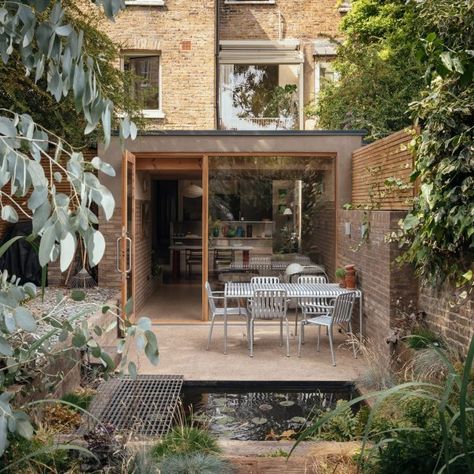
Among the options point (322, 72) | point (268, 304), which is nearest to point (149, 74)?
point (322, 72)

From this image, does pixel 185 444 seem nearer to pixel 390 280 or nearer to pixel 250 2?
pixel 390 280

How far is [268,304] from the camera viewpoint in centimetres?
755

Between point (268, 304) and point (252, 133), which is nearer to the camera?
point (268, 304)

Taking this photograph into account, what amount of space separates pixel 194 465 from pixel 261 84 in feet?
41.1

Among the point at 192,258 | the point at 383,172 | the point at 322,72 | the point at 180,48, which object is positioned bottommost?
the point at 192,258

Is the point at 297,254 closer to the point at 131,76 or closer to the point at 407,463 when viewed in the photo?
the point at 131,76

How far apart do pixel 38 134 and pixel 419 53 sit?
10.8ft

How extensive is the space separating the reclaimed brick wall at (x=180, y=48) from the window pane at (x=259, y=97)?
60 centimetres

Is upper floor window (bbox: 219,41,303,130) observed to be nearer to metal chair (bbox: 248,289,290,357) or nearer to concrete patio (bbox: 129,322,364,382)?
concrete patio (bbox: 129,322,364,382)

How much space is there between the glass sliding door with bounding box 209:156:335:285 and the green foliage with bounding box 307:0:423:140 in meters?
2.14

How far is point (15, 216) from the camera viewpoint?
186cm

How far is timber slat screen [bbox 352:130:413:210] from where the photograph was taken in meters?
6.73

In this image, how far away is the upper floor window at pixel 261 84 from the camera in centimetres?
1462

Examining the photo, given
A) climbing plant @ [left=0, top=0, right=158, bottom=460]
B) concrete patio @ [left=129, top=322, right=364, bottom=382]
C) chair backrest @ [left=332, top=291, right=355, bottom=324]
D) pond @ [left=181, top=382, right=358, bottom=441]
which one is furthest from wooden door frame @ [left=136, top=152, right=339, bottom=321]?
climbing plant @ [left=0, top=0, right=158, bottom=460]
